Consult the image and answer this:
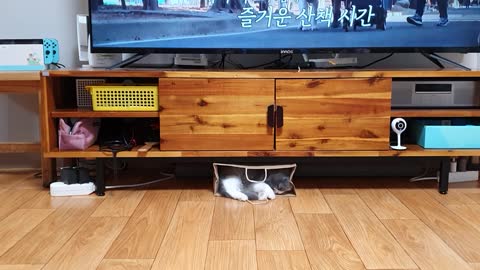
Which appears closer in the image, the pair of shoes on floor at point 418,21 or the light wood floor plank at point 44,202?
the light wood floor plank at point 44,202

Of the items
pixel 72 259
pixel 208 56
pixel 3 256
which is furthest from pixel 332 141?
pixel 3 256

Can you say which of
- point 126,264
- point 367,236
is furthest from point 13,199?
point 367,236

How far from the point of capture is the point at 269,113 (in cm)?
171

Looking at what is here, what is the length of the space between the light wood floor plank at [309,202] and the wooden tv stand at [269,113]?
6.4 inches

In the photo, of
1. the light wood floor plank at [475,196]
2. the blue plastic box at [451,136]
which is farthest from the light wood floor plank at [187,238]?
the light wood floor plank at [475,196]

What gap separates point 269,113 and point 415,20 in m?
0.74

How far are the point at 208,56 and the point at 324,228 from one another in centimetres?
102

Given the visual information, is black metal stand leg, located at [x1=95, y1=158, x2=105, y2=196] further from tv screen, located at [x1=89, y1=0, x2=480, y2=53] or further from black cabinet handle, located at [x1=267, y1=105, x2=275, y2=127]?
black cabinet handle, located at [x1=267, y1=105, x2=275, y2=127]

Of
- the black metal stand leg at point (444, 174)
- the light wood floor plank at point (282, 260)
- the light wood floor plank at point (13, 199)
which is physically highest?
the black metal stand leg at point (444, 174)

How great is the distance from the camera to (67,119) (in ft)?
6.26

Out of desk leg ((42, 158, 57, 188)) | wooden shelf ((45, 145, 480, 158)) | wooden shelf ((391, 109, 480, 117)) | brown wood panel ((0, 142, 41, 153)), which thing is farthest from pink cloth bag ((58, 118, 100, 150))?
wooden shelf ((391, 109, 480, 117))

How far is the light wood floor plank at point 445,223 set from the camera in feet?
4.09

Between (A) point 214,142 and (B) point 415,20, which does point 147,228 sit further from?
(B) point 415,20

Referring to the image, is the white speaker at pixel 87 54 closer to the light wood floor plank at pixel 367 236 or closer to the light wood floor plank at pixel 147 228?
the light wood floor plank at pixel 147 228
